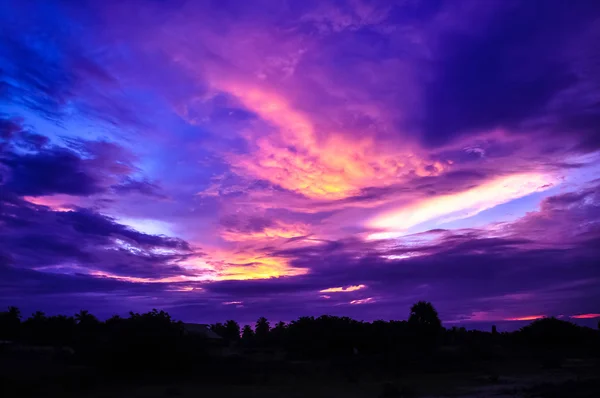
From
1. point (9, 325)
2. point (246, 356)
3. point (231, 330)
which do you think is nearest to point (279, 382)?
point (246, 356)

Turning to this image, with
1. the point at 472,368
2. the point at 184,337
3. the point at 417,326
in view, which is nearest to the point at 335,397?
the point at 184,337

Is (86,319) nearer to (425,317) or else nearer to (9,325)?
(9,325)

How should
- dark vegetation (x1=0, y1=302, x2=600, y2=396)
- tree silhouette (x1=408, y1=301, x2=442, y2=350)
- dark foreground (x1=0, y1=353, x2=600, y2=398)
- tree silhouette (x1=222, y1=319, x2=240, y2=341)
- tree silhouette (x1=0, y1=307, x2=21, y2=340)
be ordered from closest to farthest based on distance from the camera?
dark foreground (x1=0, y1=353, x2=600, y2=398) < dark vegetation (x1=0, y1=302, x2=600, y2=396) < tree silhouette (x1=0, y1=307, x2=21, y2=340) < tree silhouette (x1=408, y1=301, x2=442, y2=350) < tree silhouette (x1=222, y1=319, x2=240, y2=341)

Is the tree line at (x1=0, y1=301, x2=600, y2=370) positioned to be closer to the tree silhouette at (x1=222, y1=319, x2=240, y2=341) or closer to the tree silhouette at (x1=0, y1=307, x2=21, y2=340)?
the tree silhouette at (x1=0, y1=307, x2=21, y2=340)

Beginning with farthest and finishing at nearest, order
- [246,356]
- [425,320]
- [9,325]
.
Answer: [425,320]
[9,325]
[246,356]

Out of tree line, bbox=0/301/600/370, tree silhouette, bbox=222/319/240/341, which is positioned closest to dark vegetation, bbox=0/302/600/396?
tree line, bbox=0/301/600/370

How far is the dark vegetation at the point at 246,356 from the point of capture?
30.1m

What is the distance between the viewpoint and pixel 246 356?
160 ft

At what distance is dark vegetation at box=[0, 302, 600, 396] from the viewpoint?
98.9ft

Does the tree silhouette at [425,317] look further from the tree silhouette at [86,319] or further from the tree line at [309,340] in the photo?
the tree silhouette at [86,319]

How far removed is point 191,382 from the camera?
31.2 metres

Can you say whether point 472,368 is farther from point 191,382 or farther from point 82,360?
point 82,360

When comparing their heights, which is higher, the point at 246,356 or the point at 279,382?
the point at 246,356

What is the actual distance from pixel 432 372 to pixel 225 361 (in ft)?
52.7
